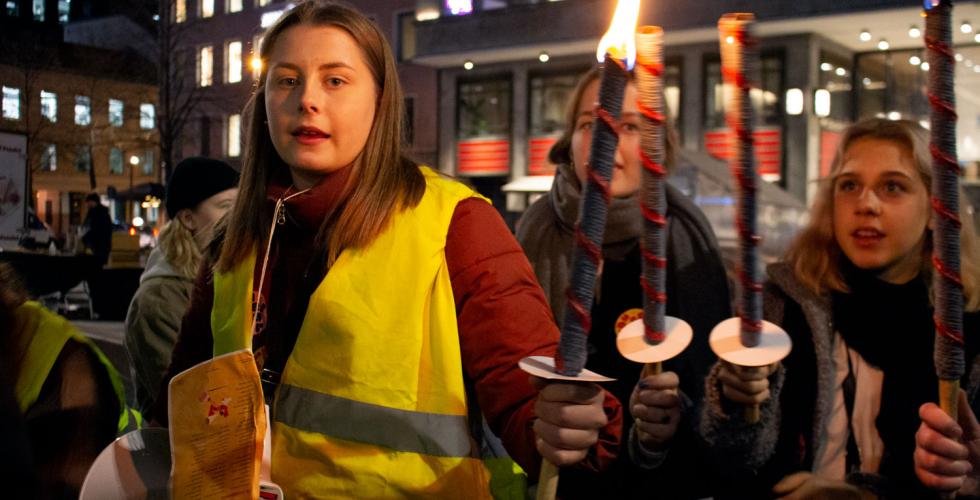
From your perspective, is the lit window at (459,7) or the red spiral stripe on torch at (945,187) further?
the lit window at (459,7)

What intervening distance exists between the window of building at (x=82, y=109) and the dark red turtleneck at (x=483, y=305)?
1448 cm

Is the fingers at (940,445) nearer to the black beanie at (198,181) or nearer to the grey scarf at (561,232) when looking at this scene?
the grey scarf at (561,232)

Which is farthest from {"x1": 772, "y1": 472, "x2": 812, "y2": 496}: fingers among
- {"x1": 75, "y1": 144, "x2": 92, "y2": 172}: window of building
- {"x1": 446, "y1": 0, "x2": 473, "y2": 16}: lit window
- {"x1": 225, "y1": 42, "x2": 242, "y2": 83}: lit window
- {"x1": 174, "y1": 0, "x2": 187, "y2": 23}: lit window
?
{"x1": 225, "y1": 42, "x2": 242, "y2": 83}: lit window

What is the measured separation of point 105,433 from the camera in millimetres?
2223

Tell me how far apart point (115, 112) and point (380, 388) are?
63.1ft

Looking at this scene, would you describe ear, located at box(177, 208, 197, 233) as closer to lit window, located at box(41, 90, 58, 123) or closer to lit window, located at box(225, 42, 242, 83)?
lit window, located at box(41, 90, 58, 123)

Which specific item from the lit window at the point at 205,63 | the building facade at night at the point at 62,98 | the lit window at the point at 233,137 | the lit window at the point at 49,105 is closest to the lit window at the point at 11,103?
the building facade at night at the point at 62,98

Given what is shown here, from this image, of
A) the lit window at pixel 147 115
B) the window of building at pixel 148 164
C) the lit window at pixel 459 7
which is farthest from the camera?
the window of building at pixel 148 164

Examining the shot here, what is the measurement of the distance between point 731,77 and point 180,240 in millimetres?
3015

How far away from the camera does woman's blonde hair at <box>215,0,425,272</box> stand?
2.05 meters

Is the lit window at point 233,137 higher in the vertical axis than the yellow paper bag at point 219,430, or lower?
higher

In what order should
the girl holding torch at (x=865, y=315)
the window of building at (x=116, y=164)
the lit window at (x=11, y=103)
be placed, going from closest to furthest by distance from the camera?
1. the girl holding torch at (x=865, y=315)
2. the lit window at (x=11, y=103)
3. the window of building at (x=116, y=164)

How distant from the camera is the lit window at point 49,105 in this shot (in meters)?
12.3

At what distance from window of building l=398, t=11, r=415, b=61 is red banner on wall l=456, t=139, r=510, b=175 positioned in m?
3.96
